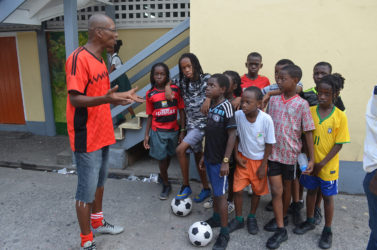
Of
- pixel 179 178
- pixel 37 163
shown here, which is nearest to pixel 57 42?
pixel 37 163

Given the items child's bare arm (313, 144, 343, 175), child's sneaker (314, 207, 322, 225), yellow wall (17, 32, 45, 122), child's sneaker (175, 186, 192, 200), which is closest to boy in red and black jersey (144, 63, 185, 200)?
child's sneaker (175, 186, 192, 200)

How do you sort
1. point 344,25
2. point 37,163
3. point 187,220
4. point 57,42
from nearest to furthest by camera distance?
point 187,220, point 344,25, point 37,163, point 57,42

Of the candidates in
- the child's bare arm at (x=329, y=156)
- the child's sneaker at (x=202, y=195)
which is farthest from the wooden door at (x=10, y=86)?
the child's bare arm at (x=329, y=156)

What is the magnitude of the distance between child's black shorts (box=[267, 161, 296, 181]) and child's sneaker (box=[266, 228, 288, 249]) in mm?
532

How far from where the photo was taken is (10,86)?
6.58 metres

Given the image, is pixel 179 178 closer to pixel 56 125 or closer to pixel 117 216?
pixel 117 216

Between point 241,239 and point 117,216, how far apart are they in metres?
1.44

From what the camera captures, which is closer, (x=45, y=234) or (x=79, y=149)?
(x=79, y=149)

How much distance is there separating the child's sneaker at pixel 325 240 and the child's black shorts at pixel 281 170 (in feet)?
2.08

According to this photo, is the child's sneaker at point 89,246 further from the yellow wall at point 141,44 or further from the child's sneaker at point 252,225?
A: the yellow wall at point 141,44

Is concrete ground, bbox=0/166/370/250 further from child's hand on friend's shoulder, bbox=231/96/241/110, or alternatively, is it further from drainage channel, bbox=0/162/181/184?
child's hand on friend's shoulder, bbox=231/96/241/110

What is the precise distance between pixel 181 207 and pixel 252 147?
1.12m

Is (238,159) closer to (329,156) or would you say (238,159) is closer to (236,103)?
(236,103)

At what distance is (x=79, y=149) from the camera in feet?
8.09
